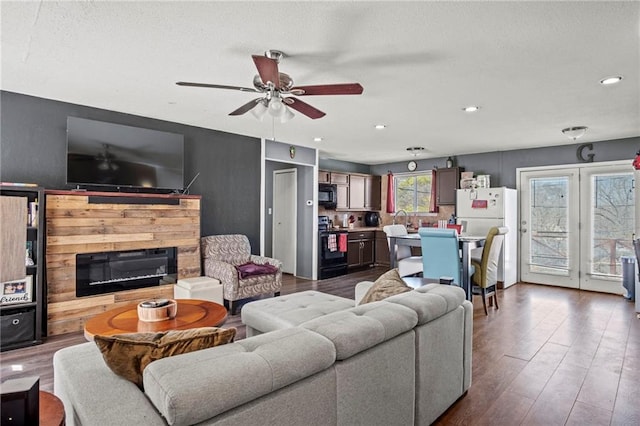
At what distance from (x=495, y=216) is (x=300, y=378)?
5.68 meters

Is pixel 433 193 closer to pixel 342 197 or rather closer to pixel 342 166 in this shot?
pixel 342 197

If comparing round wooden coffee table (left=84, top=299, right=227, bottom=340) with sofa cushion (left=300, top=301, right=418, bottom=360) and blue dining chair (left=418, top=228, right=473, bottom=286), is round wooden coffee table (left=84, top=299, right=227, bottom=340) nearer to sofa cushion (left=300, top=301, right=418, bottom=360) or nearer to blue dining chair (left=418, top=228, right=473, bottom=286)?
sofa cushion (left=300, top=301, right=418, bottom=360)

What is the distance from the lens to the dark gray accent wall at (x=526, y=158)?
219 inches

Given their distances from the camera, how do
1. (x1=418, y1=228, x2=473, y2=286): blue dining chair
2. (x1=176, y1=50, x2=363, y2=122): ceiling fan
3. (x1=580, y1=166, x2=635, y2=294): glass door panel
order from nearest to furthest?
(x1=176, y1=50, x2=363, y2=122): ceiling fan
(x1=418, y1=228, x2=473, y2=286): blue dining chair
(x1=580, y1=166, x2=635, y2=294): glass door panel

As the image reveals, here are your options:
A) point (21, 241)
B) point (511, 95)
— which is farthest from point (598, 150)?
point (21, 241)

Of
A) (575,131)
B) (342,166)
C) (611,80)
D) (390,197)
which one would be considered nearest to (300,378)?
(611,80)

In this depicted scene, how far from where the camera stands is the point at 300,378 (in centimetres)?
129

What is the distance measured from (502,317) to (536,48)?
3027mm

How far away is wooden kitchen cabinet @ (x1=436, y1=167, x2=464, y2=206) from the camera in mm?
7059

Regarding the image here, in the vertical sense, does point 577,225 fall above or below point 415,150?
below

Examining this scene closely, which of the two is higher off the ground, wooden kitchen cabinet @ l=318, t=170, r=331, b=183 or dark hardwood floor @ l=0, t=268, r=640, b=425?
wooden kitchen cabinet @ l=318, t=170, r=331, b=183

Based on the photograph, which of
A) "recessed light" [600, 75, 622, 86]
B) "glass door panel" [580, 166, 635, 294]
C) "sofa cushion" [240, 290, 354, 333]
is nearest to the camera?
"sofa cushion" [240, 290, 354, 333]

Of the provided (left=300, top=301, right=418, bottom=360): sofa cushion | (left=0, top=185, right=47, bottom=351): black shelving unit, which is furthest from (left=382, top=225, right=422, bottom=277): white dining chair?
(left=0, top=185, right=47, bottom=351): black shelving unit

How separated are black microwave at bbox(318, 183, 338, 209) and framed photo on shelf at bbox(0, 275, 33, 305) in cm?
463
